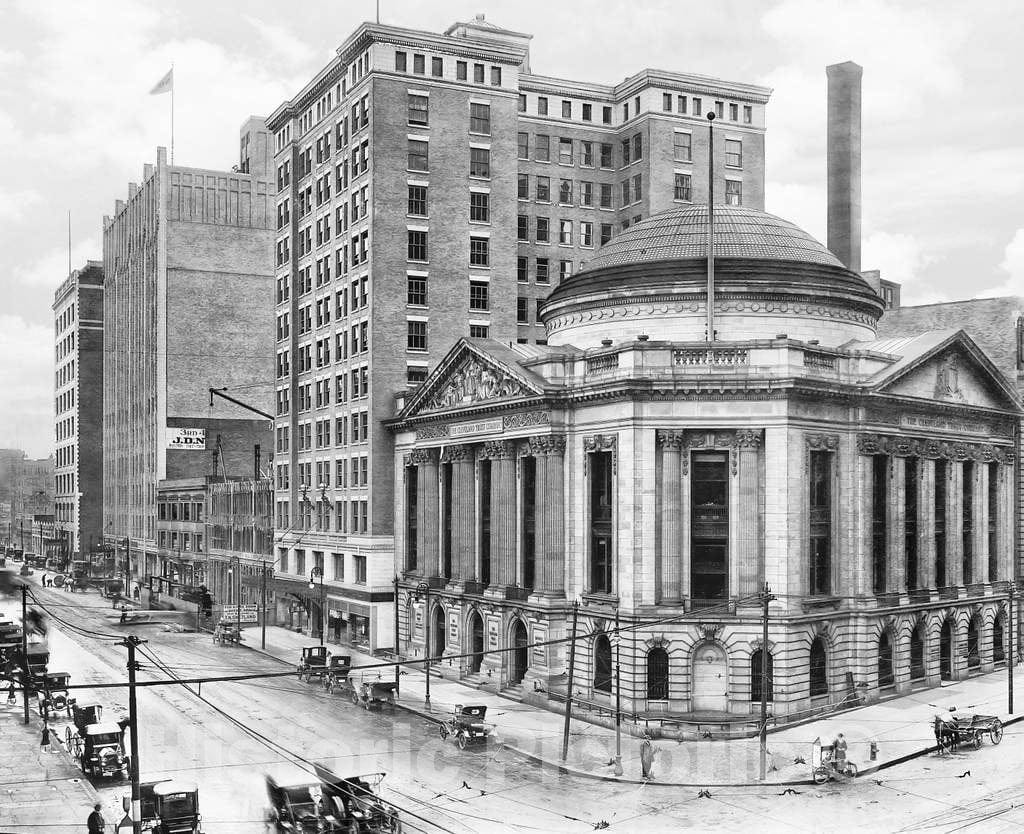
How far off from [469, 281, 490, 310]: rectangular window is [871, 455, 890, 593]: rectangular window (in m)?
29.3

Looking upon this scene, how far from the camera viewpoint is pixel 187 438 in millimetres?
114938

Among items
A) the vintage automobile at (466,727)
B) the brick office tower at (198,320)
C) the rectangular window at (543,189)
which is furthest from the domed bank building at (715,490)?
the brick office tower at (198,320)

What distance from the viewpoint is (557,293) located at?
6619cm

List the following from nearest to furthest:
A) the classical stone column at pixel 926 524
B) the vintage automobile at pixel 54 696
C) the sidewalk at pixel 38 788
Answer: the sidewalk at pixel 38 788, the vintage automobile at pixel 54 696, the classical stone column at pixel 926 524

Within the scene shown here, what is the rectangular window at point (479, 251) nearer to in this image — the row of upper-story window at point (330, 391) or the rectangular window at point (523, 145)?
the row of upper-story window at point (330, 391)

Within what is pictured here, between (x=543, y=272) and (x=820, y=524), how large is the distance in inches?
1384

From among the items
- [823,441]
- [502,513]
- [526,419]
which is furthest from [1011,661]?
[526,419]

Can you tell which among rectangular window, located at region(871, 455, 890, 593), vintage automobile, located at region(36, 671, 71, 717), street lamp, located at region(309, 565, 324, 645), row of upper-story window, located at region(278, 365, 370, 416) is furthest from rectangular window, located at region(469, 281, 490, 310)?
vintage automobile, located at region(36, 671, 71, 717)

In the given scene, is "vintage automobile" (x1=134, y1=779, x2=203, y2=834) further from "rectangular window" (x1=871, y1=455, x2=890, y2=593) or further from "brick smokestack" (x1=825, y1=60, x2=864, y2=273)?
"brick smokestack" (x1=825, y1=60, x2=864, y2=273)

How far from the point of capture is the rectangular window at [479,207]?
76062 mm

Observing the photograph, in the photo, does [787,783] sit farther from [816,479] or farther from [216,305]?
[216,305]

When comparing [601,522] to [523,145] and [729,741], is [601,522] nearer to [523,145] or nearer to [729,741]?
[729,741]

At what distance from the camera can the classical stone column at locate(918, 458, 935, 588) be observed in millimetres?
59812

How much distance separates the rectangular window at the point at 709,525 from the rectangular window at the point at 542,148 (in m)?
38.8
